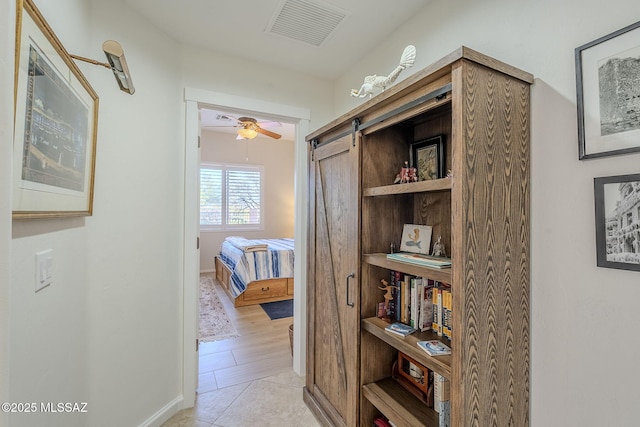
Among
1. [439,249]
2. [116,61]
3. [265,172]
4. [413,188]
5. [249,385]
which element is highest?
[265,172]

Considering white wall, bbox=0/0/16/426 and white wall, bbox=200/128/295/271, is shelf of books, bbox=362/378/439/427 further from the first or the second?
white wall, bbox=200/128/295/271

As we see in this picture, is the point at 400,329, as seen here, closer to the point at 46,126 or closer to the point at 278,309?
the point at 46,126

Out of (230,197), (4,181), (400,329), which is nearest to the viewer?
(4,181)

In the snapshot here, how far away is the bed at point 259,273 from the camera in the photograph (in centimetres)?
396

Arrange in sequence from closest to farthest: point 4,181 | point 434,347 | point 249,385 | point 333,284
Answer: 1. point 4,181
2. point 434,347
3. point 333,284
4. point 249,385

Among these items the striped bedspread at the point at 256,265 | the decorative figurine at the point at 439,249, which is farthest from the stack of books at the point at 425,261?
the striped bedspread at the point at 256,265

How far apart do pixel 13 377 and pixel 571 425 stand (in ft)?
5.98

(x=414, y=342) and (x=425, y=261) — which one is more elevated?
(x=425, y=261)

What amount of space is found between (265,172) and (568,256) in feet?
19.5

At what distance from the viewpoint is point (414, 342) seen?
1.31 m

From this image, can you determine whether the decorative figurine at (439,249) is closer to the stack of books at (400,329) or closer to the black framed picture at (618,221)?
the stack of books at (400,329)

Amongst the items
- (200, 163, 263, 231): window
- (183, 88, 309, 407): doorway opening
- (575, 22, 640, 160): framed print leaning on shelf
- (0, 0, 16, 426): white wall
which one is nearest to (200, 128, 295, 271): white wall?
(200, 163, 263, 231): window

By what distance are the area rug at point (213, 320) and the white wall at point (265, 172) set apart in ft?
5.20

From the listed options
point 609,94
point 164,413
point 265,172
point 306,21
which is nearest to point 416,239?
point 609,94
